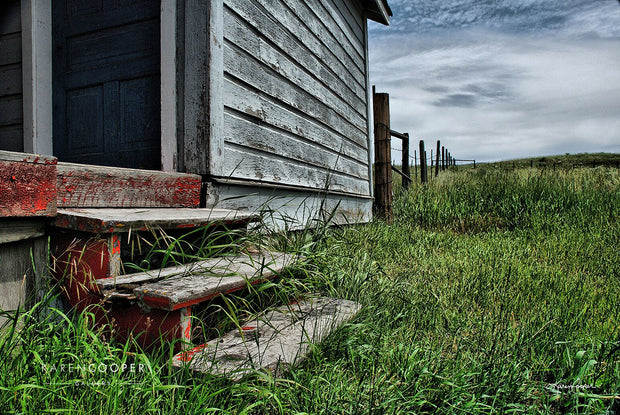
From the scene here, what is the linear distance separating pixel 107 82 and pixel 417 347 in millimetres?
2552

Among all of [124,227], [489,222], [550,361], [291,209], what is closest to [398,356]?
[550,361]

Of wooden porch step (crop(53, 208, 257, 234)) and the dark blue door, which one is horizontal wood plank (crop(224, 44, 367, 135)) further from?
wooden porch step (crop(53, 208, 257, 234))

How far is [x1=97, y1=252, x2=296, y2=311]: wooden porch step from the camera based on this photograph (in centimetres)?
127

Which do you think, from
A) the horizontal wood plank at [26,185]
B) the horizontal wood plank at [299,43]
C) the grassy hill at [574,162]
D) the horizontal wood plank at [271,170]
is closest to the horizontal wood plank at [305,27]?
the horizontal wood plank at [299,43]

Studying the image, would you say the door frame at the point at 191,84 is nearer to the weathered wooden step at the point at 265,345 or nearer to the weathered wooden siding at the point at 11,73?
the weathered wooden step at the point at 265,345

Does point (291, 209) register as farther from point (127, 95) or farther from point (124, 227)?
point (124, 227)

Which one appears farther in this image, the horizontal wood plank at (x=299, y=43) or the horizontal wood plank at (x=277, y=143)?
the horizontal wood plank at (x=299, y=43)

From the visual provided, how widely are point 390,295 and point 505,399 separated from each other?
0.99 m

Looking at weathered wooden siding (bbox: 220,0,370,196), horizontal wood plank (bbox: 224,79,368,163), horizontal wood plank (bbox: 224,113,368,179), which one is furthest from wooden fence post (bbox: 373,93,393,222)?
horizontal wood plank (bbox: 224,113,368,179)

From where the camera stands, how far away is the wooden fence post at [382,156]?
561 centimetres

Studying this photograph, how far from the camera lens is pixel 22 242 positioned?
1.40 metres

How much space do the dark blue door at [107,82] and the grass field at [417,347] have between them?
1242mm

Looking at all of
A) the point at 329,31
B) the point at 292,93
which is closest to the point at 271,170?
the point at 292,93

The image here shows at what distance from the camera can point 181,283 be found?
4.62ft
